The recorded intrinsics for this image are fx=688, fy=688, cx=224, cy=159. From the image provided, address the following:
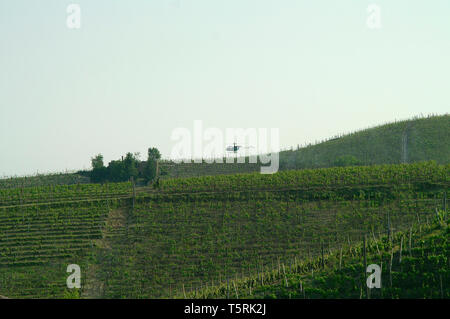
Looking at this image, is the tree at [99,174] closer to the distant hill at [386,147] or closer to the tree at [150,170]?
the tree at [150,170]

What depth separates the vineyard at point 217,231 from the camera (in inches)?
1219

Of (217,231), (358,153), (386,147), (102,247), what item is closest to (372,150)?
(358,153)

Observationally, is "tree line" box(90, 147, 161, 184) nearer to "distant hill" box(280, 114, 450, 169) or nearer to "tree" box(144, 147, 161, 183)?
"tree" box(144, 147, 161, 183)

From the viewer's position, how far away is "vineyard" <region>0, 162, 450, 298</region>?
3095 centimetres

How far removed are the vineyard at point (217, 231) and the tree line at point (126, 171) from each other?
234 inches

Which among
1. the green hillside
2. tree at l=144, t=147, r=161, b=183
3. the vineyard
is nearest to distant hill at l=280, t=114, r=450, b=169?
tree at l=144, t=147, r=161, b=183

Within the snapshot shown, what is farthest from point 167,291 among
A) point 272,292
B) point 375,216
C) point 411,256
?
point 375,216

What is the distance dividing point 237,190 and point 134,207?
693 centimetres

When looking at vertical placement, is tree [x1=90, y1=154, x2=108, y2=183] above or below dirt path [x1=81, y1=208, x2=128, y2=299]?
above

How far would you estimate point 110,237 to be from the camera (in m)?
38.7

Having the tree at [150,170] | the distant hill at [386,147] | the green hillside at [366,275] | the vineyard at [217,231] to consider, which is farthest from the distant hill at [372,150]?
the green hillside at [366,275]

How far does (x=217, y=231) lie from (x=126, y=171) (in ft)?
63.9

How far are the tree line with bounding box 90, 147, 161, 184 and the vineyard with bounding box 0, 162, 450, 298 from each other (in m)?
5.95
